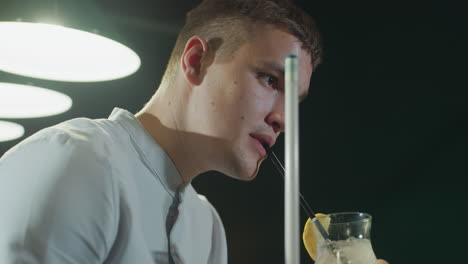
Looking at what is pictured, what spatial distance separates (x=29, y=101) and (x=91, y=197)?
1533 mm

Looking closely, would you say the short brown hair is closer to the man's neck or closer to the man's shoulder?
the man's neck

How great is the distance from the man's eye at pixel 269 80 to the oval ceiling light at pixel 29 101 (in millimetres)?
1381

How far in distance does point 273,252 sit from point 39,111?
2.60m

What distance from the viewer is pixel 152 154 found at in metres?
1.32

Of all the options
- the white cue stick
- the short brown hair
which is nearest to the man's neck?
the short brown hair

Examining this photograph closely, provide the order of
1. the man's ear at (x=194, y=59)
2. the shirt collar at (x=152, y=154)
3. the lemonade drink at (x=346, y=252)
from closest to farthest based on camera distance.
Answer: the lemonade drink at (x=346, y=252), the shirt collar at (x=152, y=154), the man's ear at (x=194, y=59)

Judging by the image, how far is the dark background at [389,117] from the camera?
3271mm

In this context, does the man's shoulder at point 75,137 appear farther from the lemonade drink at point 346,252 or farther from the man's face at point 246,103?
the lemonade drink at point 346,252

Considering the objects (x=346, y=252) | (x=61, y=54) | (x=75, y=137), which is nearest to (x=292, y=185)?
(x=346, y=252)

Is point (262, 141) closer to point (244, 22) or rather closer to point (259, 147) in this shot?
point (259, 147)

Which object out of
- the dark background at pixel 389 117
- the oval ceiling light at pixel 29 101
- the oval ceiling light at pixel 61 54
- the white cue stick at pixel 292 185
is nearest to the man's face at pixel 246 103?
the oval ceiling light at pixel 61 54

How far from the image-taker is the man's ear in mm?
1413

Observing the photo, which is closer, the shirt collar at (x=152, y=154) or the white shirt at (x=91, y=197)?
the white shirt at (x=91, y=197)

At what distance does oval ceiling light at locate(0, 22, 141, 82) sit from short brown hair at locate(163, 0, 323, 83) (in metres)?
0.30
